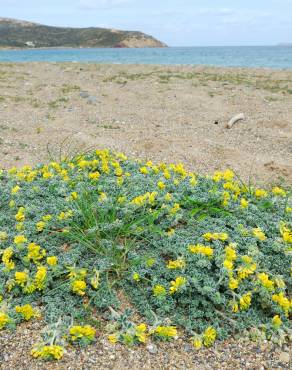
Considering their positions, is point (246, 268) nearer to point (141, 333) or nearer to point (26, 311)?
point (141, 333)

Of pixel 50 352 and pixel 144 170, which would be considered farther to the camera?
pixel 144 170

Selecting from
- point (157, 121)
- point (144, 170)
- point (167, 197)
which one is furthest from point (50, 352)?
point (157, 121)

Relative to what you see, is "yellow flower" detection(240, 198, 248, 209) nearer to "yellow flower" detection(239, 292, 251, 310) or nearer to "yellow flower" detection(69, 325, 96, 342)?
"yellow flower" detection(239, 292, 251, 310)

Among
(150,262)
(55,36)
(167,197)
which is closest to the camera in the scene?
(150,262)

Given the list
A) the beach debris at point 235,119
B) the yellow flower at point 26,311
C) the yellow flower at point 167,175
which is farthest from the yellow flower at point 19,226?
the beach debris at point 235,119

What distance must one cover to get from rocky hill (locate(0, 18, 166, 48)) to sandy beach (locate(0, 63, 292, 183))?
72021 mm

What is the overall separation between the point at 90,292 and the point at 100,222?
0.65m

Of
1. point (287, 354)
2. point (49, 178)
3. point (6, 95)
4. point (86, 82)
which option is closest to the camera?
point (287, 354)

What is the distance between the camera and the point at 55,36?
3494 inches

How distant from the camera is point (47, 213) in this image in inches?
132

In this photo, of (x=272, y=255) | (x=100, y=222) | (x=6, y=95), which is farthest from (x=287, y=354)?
(x=6, y=95)

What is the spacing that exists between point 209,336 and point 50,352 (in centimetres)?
99

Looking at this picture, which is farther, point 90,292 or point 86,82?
point 86,82

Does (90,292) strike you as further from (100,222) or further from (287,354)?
(287,354)
